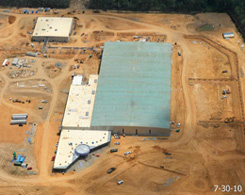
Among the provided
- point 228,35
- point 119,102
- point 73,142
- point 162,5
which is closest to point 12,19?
point 162,5

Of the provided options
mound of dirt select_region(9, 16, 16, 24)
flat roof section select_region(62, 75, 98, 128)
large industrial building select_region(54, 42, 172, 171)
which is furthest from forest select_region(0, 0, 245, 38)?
flat roof section select_region(62, 75, 98, 128)

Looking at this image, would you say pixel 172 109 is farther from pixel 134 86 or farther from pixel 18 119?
pixel 18 119

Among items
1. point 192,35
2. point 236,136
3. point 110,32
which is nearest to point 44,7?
point 110,32

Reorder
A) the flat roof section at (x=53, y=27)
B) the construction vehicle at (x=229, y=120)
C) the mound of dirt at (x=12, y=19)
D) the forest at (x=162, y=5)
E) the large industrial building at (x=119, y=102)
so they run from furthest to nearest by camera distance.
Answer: the forest at (x=162, y=5)
the mound of dirt at (x=12, y=19)
the flat roof section at (x=53, y=27)
the construction vehicle at (x=229, y=120)
the large industrial building at (x=119, y=102)

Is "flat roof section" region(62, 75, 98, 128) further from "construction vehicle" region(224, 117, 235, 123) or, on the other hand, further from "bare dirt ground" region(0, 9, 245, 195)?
"construction vehicle" region(224, 117, 235, 123)

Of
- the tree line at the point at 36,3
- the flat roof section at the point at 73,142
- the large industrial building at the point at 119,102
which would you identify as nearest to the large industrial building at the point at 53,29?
the tree line at the point at 36,3

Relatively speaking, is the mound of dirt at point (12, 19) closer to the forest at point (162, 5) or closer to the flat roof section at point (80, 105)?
the forest at point (162, 5)

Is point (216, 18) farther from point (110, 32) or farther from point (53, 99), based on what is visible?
point (53, 99)

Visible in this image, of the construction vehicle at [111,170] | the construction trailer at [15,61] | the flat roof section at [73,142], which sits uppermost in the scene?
the construction trailer at [15,61]
